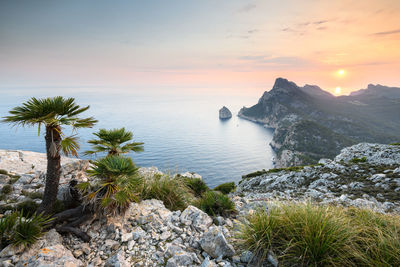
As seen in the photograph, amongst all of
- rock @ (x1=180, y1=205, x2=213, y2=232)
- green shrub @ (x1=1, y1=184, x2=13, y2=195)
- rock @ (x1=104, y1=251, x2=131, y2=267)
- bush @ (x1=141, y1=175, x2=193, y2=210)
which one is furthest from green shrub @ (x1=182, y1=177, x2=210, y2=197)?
green shrub @ (x1=1, y1=184, x2=13, y2=195)

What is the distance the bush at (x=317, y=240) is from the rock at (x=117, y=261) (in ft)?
8.48

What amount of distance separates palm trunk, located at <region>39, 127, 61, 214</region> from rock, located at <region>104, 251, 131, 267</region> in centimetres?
227

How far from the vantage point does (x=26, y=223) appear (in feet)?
13.4

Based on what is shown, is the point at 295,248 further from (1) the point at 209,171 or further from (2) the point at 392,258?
(1) the point at 209,171

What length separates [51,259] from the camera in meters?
3.63

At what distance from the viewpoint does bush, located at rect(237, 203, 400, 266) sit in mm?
3375

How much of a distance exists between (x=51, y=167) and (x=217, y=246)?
182 inches

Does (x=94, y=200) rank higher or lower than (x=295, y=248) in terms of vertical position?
higher

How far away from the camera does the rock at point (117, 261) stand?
3.83 m

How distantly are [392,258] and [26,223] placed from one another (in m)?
7.45

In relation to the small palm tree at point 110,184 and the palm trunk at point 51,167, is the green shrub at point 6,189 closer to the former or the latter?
the palm trunk at point 51,167

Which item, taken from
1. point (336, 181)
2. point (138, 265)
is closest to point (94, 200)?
point (138, 265)

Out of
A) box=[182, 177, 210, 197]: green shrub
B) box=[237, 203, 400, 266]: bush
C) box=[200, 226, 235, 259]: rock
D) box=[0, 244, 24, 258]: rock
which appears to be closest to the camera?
box=[237, 203, 400, 266]: bush

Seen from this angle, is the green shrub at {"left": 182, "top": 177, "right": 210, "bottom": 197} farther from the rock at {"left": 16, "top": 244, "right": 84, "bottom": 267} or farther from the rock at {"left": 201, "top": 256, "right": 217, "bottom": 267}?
the rock at {"left": 16, "top": 244, "right": 84, "bottom": 267}
